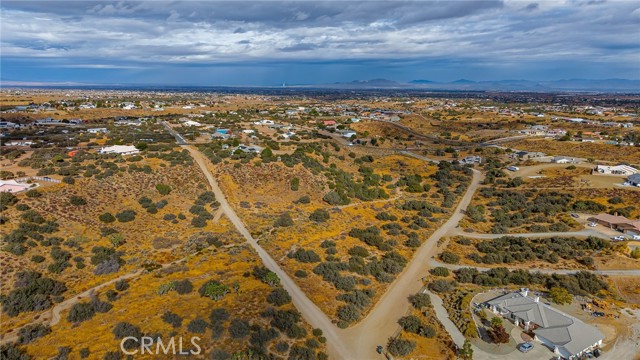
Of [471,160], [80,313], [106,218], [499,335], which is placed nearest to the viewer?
[80,313]

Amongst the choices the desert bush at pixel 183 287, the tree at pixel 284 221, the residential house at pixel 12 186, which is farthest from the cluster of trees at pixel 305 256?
the residential house at pixel 12 186

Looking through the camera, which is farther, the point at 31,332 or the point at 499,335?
the point at 499,335

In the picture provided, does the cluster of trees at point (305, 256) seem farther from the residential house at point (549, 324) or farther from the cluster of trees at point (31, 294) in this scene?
the cluster of trees at point (31, 294)

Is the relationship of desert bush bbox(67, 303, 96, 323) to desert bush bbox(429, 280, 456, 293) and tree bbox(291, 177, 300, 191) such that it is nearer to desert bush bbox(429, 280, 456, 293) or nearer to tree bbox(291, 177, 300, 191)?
desert bush bbox(429, 280, 456, 293)

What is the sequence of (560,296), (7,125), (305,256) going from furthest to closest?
(7,125), (305,256), (560,296)

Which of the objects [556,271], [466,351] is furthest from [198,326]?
[556,271]

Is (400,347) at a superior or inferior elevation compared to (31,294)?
inferior

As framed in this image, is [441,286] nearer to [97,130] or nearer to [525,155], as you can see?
[525,155]
